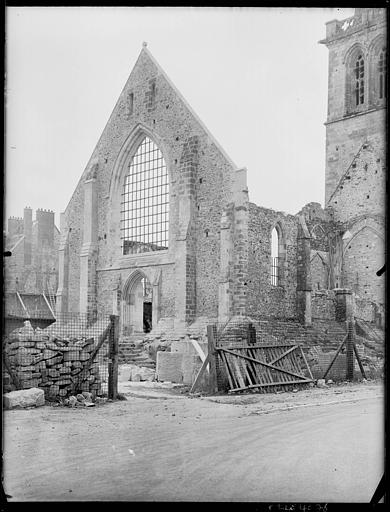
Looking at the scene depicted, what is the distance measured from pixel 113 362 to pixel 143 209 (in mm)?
6171

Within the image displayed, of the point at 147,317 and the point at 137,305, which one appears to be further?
the point at 137,305

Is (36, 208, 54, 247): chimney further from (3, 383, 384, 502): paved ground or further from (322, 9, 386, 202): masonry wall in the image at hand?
(322, 9, 386, 202): masonry wall

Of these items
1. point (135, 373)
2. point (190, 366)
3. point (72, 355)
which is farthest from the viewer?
point (135, 373)

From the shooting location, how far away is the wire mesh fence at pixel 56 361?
35.3 feet

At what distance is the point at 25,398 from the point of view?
30.8ft

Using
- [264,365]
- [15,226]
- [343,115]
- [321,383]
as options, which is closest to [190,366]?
[264,365]

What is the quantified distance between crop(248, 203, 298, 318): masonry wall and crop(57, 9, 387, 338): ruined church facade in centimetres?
4

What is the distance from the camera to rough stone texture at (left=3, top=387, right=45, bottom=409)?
29.3 ft

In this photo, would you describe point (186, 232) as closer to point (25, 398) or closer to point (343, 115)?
point (343, 115)

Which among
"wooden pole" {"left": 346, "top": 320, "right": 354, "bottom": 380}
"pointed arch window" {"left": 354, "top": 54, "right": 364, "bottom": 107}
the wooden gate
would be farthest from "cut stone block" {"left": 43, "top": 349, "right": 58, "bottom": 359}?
"pointed arch window" {"left": 354, "top": 54, "right": 364, "bottom": 107}

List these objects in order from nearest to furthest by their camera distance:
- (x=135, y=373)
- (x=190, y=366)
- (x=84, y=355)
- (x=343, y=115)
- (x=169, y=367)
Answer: (x=84, y=355), (x=190, y=366), (x=169, y=367), (x=135, y=373), (x=343, y=115)
